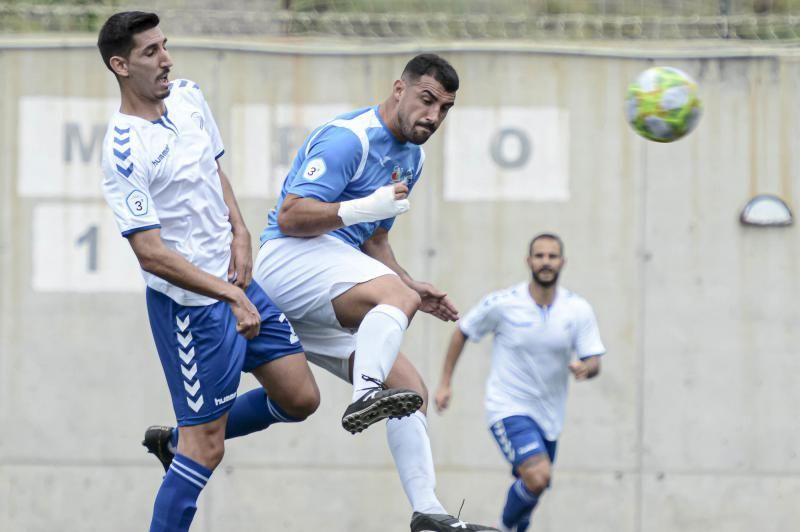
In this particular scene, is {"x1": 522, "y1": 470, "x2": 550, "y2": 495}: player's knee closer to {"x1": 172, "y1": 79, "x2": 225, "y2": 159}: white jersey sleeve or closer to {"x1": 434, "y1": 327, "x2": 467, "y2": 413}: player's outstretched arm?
{"x1": 434, "y1": 327, "x2": 467, "y2": 413}: player's outstretched arm

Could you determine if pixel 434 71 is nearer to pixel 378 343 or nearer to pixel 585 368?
pixel 378 343

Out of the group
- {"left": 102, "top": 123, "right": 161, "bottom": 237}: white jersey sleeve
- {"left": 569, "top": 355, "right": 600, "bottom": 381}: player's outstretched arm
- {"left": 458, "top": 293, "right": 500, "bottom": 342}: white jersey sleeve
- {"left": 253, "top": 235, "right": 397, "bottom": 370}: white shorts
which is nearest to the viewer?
{"left": 102, "top": 123, "right": 161, "bottom": 237}: white jersey sleeve

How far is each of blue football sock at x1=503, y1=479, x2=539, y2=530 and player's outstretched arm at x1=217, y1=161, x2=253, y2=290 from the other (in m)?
3.68

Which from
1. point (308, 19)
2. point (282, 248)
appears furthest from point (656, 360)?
point (282, 248)

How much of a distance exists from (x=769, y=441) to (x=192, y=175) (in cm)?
582

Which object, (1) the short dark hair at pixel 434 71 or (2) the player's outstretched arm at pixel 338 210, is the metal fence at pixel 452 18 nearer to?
(1) the short dark hair at pixel 434 71

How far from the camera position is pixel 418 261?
10039 millimetres

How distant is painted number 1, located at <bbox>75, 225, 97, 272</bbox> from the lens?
10.1 metres

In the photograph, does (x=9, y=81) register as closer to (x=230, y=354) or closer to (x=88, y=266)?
(x=88, y=266)

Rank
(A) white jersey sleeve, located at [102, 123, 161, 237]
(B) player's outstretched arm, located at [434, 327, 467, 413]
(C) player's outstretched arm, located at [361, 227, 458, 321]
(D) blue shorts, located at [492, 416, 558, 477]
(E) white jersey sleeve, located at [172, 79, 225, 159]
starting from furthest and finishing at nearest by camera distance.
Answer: (B) player's outstretched arm, located at [434, 327, 467, 413] → (D) blue shorts, located at [492, 416, 558, 477] → (C) player's outstretched arm, located at [361, 227, 458, 321] → (E) white jersey sleeve, located at [172, 79, 225, 159] → (A) white jersey sleeve, located at [102, 123, 161, 237]

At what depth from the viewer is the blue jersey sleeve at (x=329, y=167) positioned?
5.65 m

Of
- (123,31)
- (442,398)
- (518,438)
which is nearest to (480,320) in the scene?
(442,398)

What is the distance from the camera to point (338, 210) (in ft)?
18.4

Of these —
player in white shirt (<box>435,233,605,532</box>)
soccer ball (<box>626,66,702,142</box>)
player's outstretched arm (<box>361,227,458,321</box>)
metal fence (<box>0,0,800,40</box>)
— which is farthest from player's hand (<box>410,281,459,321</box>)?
metal fence (<box>0,0,800,40</box>)
